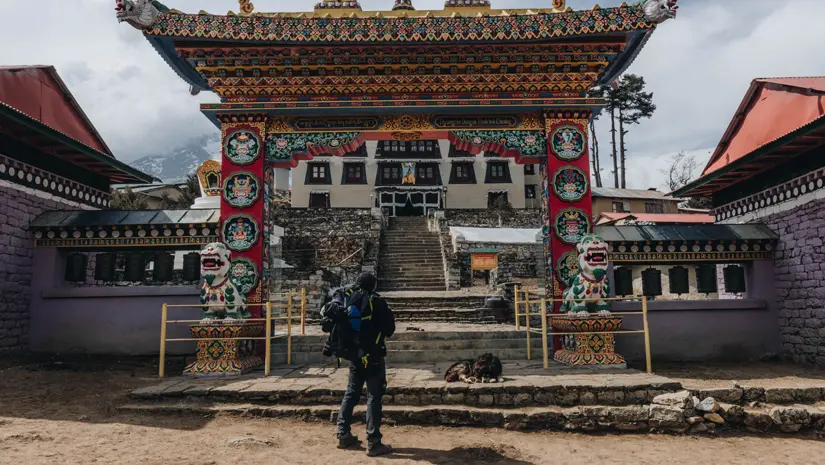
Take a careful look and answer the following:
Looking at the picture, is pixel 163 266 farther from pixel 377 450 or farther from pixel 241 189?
pixel 377 450

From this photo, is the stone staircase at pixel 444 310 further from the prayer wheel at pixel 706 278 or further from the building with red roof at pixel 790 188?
the building with red roof at pixel 790 188

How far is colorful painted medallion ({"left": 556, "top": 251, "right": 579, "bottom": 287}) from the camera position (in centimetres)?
928

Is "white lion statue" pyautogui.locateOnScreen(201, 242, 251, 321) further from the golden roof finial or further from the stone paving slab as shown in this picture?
the golden roof finial

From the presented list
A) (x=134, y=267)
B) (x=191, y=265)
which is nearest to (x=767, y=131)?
(x=191, y=265)

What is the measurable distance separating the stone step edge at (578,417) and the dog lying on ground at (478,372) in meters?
0.56

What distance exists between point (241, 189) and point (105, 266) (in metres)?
3.42

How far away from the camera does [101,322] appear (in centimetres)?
1003

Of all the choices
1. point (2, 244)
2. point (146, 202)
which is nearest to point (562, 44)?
point (2, 244)

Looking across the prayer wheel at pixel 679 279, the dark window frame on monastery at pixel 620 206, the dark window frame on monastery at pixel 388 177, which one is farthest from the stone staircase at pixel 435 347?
the dark window frame on monastery at pixel 620 206

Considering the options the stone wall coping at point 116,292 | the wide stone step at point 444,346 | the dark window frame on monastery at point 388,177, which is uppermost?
the dark window frame on monastery at point 388,177

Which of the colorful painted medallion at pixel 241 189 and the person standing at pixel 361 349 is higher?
the colorful painted medallion at pixel 241 189

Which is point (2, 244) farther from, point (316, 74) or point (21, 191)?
point (316, 74)

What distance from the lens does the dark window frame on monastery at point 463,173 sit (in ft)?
127

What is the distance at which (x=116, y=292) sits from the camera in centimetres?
1002
